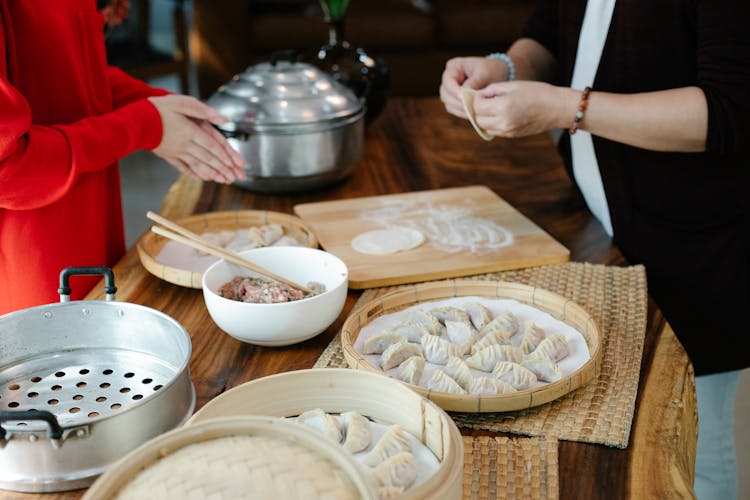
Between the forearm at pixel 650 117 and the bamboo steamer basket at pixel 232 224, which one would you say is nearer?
the forearm at pixel 650 117

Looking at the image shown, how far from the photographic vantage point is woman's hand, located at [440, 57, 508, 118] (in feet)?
5.33

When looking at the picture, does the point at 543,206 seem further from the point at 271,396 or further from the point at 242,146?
the point at 271,396

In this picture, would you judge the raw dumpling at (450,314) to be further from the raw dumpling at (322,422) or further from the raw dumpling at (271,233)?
the raw dumpling at (271,233)

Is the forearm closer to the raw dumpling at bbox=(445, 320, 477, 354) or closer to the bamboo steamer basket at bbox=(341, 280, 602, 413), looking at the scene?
the bamboo steamer basket at bbox=(341, 280, 602, 413)

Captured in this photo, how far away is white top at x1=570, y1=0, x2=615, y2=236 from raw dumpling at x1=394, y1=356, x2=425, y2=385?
0.74m

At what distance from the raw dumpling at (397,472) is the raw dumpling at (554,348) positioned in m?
0.32

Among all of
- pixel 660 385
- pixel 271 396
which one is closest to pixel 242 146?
pixel 271 396

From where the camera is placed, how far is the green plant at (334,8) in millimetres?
1964

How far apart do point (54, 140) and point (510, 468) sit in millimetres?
798

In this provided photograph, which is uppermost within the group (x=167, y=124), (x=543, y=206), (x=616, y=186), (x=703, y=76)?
(x=703, y=76)

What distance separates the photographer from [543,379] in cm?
99

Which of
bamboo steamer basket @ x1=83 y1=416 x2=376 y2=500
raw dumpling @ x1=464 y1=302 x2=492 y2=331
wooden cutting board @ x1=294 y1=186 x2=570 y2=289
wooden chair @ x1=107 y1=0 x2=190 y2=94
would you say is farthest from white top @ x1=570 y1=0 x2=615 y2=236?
wooden chair @ x1=107 y1=0 x2=190 y2=94

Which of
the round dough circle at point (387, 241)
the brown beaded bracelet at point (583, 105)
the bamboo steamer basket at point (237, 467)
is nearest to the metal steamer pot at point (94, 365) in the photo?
the bamboo steamer basket at point (237, 467)

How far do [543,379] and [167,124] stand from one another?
770mm
